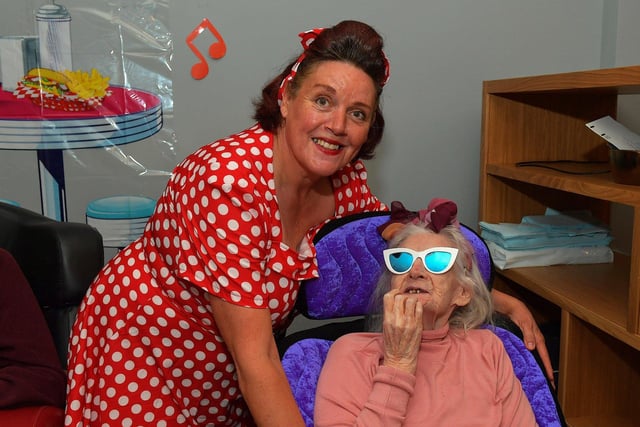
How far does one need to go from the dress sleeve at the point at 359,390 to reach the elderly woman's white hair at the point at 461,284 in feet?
0.43

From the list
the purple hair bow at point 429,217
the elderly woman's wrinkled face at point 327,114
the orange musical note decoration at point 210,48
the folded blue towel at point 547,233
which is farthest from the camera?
the orange musical note decoration at point 210,48

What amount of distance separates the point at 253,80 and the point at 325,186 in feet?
2.41

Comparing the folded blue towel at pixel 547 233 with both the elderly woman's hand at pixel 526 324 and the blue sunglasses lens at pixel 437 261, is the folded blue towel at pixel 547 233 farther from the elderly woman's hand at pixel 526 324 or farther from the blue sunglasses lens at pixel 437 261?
the blue sunglasses lens at pixel 437 261

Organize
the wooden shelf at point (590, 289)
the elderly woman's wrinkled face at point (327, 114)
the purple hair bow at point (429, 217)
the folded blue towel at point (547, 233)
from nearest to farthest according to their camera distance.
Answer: the elderly woman's wrinkled face at point (327, 114) < the purple hair bow at point (429, 217) < the wooden shelf at point (590, 289) < the folded blue towel at point (547, 233)

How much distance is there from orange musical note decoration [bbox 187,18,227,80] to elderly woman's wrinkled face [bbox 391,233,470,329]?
1.04m

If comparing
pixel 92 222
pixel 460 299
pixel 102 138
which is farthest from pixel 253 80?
pixel 460 299

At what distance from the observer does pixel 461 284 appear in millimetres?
1507

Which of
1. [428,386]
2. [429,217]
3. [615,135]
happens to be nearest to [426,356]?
[428,386]

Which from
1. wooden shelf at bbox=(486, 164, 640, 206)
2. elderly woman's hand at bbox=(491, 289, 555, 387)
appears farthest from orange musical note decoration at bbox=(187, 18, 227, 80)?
elderly woman's hand at bbox=(491, 289, 555, 387)

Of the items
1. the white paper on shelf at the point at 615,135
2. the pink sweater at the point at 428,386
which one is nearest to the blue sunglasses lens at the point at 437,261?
the pink sweater at the point at 428,386

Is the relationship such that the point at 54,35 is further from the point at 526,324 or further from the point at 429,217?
the point at 526,324

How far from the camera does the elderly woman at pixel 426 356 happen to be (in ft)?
4.24

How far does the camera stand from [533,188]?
87.6 inches

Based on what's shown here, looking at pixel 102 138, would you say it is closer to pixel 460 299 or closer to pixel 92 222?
pixel 92 222
